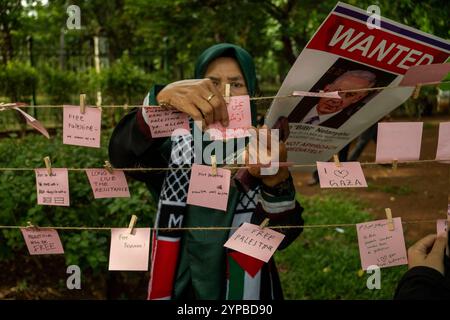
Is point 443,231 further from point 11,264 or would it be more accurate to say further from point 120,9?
point 120,9

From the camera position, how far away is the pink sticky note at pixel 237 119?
124 cm

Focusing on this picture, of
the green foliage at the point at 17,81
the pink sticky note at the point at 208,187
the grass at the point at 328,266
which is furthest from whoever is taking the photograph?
the green foliage at the point at 17,81

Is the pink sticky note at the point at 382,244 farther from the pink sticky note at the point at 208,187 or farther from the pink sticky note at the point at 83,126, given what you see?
the pink sticky note at the point at 83,126

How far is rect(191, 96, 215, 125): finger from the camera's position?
1208 millimetres

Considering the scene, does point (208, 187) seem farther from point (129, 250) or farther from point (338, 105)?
point (338, 105)

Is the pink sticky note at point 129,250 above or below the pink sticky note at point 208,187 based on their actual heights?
below

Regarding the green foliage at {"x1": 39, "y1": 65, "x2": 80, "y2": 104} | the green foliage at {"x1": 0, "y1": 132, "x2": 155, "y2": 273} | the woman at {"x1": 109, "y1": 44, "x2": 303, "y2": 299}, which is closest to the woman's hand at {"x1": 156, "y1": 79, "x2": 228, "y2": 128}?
the woman at {"x1": 109, "y1": 44, "x2": 303, "y2": 299}

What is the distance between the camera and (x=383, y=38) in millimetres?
1187

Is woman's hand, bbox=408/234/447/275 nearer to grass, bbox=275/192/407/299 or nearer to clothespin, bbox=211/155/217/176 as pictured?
clothespin, bbox=211/155/217/176

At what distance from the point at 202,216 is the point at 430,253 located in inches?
30.1

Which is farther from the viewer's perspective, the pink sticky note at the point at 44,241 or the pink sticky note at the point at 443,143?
the pink sticky note at the point at 44,241

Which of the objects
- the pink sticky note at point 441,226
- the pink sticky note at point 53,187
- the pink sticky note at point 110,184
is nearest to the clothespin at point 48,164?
the pink sticky note at point 53,187

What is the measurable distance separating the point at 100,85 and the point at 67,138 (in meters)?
6.88

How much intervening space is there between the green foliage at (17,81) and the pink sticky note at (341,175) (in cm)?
750
